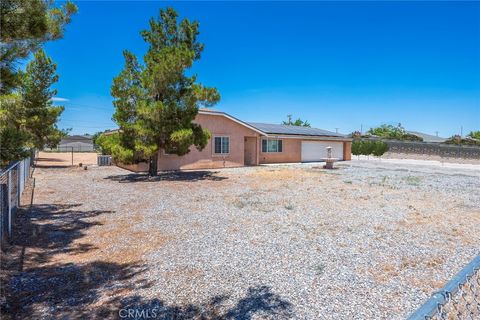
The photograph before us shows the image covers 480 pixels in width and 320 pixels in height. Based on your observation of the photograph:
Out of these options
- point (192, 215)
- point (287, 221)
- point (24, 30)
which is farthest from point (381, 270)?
point (24, 30)

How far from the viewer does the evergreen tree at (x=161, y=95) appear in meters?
14.4

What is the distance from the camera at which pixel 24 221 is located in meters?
7.41

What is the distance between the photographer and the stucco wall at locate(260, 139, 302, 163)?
83.9 feet

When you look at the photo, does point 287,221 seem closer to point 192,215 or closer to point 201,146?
point 192,215

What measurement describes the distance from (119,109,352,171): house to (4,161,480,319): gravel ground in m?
9.48

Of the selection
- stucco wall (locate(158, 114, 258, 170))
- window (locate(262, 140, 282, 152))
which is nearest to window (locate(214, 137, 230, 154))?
stucco wall (locate(158, 114, 258, 170))

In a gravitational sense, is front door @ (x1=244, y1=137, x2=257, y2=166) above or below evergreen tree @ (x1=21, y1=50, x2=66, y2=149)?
below

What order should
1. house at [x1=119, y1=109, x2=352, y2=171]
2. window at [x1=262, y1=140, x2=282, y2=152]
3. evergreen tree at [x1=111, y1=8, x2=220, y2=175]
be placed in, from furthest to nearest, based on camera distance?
window at [x1=262, y1=140, x2=282, y2=152] < house at [x1=119, y1=109, x2=352, y2=171] < evergreen tree at [x1=111, y1=8, x2=220, y2=175]

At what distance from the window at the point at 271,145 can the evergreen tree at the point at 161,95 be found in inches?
393
